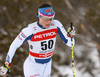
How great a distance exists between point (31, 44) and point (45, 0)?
607cm

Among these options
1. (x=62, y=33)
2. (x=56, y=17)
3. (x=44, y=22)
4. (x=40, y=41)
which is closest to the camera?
Answer: (x=44, y=22)

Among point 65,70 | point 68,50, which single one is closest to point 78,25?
point 68,50

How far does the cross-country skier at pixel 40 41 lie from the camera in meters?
2.84

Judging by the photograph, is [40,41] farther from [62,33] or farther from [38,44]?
[62,33]

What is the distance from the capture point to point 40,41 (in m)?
2.98

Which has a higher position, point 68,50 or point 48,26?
point 48,26

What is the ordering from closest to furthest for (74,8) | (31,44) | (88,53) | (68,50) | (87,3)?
(31,44), (87,3), (74,8), (68,50), (88,53)

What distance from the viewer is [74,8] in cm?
1096

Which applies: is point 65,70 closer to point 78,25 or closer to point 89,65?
point 89,65

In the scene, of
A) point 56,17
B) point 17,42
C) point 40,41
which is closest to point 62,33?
point 40,41

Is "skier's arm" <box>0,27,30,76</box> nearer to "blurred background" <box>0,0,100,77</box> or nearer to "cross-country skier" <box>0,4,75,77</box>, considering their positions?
"cross-country skier" <box>0,4,75,77</box>

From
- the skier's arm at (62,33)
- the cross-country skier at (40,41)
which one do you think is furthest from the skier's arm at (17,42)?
the skier's arm at (62,33)

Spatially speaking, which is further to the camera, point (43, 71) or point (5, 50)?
point (5, 50)

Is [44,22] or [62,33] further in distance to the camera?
[62,33]
